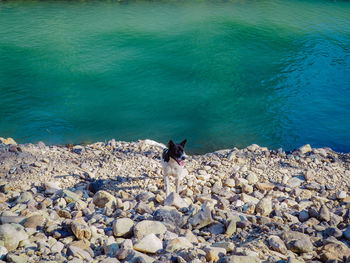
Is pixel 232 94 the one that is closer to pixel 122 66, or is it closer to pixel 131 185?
pixel 122 66

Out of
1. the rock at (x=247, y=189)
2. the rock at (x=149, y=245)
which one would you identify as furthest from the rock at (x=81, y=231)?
the rock at (x=247, y=189)

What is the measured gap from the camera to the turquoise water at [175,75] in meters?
12.0

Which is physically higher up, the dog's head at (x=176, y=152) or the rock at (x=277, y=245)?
the dog's head at (x=176, y=152)

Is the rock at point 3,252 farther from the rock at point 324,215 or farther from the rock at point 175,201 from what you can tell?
the rock at point 324,215

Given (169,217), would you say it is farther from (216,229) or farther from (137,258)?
(137,258)

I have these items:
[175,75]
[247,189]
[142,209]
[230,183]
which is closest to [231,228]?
[142,209]

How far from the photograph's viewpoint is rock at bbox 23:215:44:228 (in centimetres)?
500

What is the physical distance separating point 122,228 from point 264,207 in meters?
2.60

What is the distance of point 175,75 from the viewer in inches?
629

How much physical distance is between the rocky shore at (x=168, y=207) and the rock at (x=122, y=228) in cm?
2

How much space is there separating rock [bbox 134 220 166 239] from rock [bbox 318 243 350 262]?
6.88 feet

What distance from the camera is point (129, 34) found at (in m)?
20.1

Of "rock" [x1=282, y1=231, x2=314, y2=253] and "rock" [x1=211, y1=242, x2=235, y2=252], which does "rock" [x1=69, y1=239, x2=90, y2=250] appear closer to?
"rock" [x1=211, y1=242, x2=235, y2=252]

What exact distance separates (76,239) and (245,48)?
16171mm
